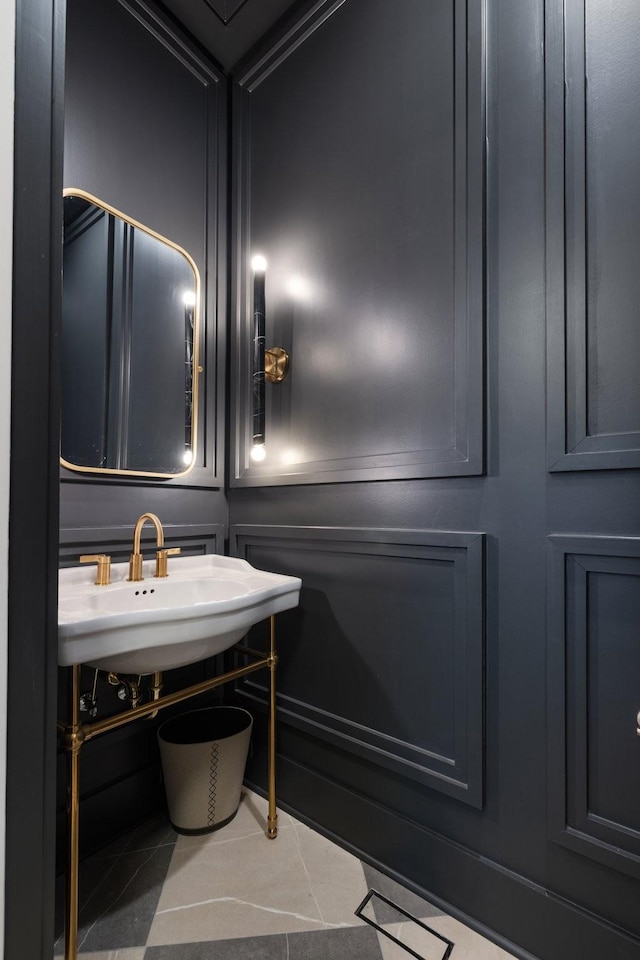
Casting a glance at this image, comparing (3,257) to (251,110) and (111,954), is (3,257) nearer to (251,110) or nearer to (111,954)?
(111,954)

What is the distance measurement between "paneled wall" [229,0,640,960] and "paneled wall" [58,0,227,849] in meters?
0.26

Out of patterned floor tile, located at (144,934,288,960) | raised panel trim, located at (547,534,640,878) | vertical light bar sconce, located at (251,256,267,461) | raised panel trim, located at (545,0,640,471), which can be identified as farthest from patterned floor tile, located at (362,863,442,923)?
vertical light bar sconce, located at (251,256,267,461)

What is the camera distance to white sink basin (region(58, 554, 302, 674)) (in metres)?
0.85

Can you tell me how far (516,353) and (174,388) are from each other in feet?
3.27

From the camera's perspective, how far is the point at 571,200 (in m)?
0.95

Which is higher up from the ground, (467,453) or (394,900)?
(467,453)

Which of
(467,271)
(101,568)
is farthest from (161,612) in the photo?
(467,271)

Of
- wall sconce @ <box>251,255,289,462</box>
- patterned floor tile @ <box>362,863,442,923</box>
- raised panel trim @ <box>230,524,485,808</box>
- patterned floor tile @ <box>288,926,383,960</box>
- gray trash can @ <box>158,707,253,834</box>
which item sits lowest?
patterned floor tile @ <box>362,863,442,923</box>

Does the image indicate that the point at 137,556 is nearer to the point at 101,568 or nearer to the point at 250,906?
the point at 101,568

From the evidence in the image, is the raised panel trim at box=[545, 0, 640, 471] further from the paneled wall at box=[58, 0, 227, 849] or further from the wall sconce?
the paneled wall at box=[58, 0, 227, 849]

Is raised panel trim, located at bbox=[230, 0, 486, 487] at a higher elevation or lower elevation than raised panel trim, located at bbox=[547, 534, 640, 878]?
higher

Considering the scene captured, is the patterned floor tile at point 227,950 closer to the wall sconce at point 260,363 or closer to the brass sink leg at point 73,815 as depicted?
the brass sink leg at point 73,815

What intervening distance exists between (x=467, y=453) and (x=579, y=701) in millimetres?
540

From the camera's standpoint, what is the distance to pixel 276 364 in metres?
1.49
